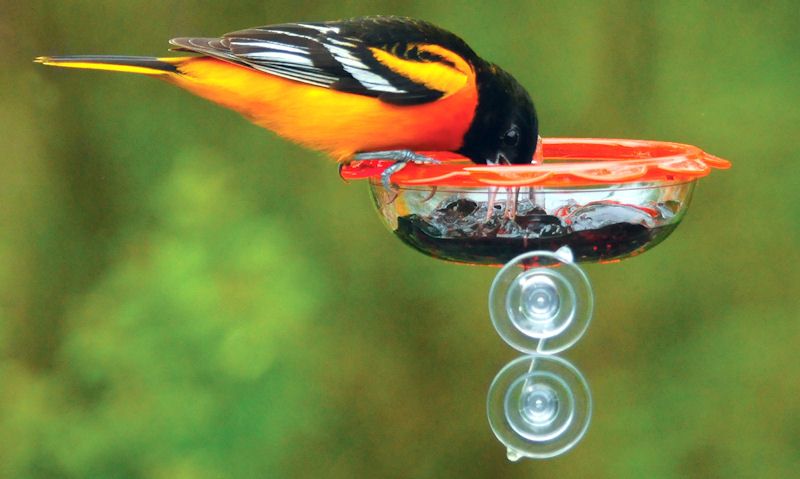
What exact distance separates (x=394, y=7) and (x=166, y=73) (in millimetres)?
1320

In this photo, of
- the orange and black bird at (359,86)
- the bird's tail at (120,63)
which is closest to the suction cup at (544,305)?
the orange and black bird at (359,86)

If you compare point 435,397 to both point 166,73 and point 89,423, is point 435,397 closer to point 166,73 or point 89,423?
point 89,423

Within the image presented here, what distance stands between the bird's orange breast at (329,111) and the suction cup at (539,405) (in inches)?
30.3

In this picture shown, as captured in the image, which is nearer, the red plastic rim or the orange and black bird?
the red plastic rim

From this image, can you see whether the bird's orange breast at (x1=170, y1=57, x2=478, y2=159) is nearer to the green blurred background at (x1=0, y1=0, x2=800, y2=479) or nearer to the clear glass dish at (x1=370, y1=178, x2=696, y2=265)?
the clear glass dish at (x1=370, y1=178, x2=696, y2=265)

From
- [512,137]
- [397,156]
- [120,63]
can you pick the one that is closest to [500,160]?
[512,137]

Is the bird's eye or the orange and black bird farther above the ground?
the orange and black bird

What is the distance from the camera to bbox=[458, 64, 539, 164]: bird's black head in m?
2.58

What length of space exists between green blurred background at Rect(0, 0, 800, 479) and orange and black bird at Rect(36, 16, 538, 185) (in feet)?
3.28

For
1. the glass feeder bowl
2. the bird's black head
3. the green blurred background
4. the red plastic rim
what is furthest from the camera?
the green blurred background

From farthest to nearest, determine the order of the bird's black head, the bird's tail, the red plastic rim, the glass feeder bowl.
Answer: the bird's black head, the bird's tail, the glass feeder bowl, the red plastic rim

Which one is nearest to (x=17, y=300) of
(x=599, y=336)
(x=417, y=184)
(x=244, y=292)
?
(x=244, y=292)

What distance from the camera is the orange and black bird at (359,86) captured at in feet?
8.07

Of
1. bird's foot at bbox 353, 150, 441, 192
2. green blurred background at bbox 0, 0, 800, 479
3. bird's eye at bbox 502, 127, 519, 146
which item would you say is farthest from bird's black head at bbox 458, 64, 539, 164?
green blurred background at bbox 0, 0, 800, 479
